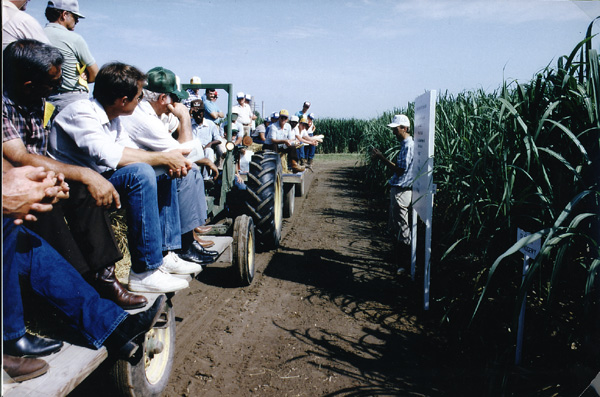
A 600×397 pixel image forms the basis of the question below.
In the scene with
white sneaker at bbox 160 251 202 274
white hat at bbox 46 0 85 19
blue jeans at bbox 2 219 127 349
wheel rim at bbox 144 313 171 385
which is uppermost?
white hat at bbox 46 0 85 19

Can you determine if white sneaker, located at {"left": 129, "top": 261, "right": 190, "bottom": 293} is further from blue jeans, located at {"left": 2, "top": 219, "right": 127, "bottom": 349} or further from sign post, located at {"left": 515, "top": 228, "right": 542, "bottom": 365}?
sign post, located at {"left": 515, "top": 228, "right": 542, "bottom": 365}

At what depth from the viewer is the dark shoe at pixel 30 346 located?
A: 167 centimetres

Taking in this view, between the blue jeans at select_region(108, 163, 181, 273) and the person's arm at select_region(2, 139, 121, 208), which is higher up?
the person's arm at select_region(2, 139, 121, 208)

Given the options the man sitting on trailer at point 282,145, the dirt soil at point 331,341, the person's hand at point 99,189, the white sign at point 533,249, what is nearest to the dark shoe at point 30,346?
the dirt soil at point 331,341

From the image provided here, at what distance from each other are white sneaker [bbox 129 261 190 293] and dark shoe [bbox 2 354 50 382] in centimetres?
95

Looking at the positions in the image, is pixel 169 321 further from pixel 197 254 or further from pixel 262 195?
pixel 262 195

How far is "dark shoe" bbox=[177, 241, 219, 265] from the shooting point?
3443 millimetres

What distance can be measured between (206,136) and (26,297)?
4.08 metres

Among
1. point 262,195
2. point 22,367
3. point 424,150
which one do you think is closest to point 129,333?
point 22,367

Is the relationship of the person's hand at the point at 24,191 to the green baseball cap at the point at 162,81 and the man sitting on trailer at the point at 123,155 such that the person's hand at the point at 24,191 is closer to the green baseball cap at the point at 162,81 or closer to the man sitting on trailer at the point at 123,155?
the man sitting on trailer at the point at 123,155

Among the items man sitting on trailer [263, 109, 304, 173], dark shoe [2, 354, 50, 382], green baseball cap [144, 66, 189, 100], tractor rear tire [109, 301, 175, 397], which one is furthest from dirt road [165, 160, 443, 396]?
man sitting on trailer [263, 109, 304, 173]

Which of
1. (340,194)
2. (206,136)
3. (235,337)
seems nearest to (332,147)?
(340,194)

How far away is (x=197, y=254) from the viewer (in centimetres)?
350

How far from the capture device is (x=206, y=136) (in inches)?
230
